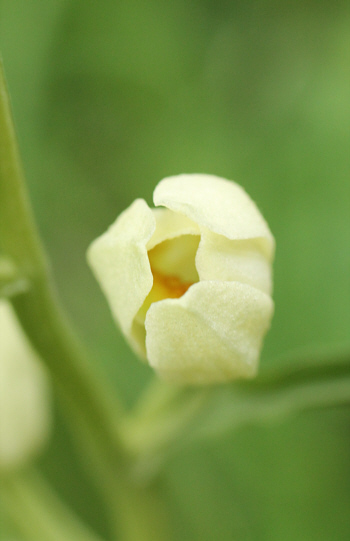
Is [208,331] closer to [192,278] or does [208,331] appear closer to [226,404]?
[192,278]

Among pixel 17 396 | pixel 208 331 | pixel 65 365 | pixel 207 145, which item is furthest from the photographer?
pixel 207 145

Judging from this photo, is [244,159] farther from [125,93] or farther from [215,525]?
[215,525]

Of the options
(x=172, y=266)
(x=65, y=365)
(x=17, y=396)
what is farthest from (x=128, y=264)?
(x=17, y=396)

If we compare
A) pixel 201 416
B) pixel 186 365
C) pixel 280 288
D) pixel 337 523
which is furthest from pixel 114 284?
pixel 337 523

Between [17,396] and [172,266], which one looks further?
[17,396]

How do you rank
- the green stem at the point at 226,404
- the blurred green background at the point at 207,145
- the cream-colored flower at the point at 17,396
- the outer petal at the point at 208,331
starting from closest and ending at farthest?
the outer petal at the point at 208,331 → the green stem at the point at 226,404 → the cream-colored flower at the point at 17,396 → the blurred green background at the point at 207,145

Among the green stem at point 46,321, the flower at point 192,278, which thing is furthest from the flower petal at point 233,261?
the green stem at point 46,321

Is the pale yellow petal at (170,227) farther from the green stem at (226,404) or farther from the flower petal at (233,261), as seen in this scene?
the green stem at (226,404)
